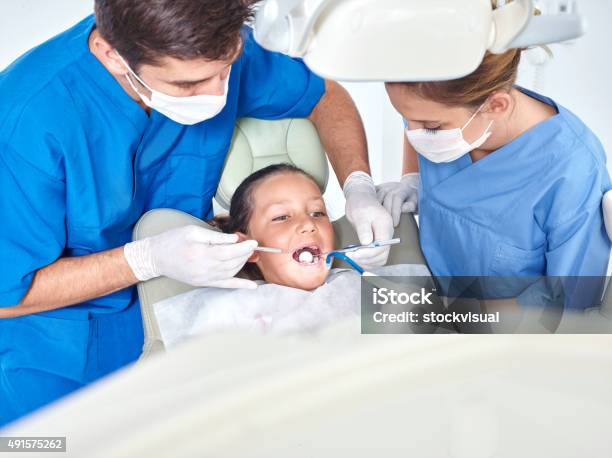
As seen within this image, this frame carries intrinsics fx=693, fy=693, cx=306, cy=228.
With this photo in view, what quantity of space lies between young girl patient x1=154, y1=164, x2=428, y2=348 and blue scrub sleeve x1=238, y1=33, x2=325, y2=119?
15 cm

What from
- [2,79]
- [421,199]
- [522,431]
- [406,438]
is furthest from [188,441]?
[421,199]

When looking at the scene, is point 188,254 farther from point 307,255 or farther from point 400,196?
point 400,196

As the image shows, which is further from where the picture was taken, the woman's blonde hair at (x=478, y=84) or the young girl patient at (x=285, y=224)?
the young girl patient at (x=285, y=224)

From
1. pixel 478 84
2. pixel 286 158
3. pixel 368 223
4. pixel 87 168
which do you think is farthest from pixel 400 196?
pixel 87 168

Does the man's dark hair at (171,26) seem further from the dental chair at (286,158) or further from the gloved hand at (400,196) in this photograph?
the gloved hand at (400,196)

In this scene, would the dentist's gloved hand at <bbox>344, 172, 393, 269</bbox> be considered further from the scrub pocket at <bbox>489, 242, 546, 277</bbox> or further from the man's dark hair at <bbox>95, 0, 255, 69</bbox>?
the man's dark hair at <bbox>95, 0, 255, 69</bbox>

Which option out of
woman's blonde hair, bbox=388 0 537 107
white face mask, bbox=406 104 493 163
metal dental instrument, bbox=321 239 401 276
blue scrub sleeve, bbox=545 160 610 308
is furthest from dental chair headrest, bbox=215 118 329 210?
blue scrub sleeve, bbox=545 160 610 308

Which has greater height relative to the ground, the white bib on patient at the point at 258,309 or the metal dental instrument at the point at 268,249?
the metal dental instrument at the point at 268,249

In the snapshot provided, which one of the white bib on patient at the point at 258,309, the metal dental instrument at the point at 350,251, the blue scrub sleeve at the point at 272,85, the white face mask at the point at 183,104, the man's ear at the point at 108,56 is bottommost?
the white bib on patient at the point at 258,309

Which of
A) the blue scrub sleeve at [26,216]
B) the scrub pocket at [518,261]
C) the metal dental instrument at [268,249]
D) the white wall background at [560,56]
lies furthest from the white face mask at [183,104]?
the white wall background at [560,56]

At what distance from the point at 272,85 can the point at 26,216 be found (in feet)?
2.23

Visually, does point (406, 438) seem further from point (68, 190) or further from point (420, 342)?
point (68, 190)

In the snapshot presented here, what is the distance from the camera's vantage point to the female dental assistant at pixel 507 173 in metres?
1.40

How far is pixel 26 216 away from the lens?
1359 millimetres
